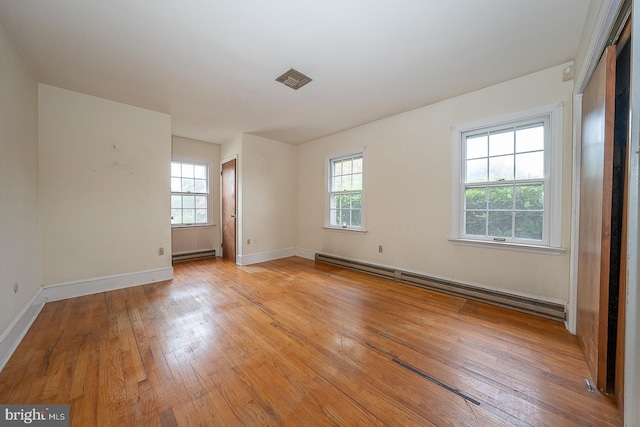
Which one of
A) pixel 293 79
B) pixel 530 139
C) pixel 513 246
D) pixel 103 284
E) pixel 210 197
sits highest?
pixel 293 79

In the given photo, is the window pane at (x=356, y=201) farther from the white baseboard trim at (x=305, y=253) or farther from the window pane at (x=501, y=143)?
the window pane at (x=501, y=143)

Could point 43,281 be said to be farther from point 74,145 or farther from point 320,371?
point 320,371

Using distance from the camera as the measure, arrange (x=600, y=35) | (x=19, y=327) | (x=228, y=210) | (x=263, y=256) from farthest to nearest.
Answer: (x=228, y=210)
(x=263, y=256)
(x=19, y=327)
(x=600, y=35)

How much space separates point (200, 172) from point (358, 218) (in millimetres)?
3548

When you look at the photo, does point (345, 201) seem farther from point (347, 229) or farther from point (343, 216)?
point (347, 229)

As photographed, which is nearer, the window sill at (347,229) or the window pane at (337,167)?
the window sill at (347,229)

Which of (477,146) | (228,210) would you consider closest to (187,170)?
(228,210)

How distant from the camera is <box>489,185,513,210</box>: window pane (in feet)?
8.83

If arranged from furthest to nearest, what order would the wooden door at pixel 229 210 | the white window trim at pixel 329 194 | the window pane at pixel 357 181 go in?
the wooden door at pixel 229 210 < the window pane at pixel 357 181 < the white window trim at pixel 329 194

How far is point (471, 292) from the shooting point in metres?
2.85

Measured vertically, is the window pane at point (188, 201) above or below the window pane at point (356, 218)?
above

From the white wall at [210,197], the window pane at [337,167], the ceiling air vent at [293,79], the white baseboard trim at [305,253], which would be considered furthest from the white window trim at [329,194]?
the white wall at [210,197]

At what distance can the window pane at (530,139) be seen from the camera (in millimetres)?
2516

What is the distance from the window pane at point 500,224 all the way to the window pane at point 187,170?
531 cm
